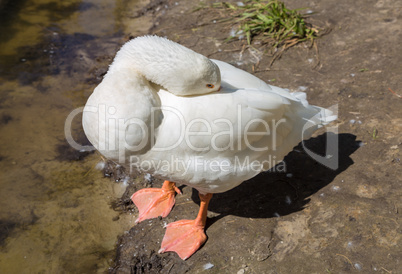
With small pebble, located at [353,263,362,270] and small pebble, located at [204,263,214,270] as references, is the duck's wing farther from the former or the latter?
small pebble, located at [353,263,362,270]

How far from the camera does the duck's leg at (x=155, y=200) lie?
425 centimetres

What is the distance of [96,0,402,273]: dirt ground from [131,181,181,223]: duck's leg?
9 cm

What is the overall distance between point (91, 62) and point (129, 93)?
3.96 metres

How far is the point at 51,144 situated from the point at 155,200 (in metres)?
1.78

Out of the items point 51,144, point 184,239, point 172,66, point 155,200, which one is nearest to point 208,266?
point 184,239

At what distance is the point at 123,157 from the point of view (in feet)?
10.2

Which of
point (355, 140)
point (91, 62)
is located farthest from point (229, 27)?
point (355, 140)

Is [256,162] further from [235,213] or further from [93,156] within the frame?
[93,156]

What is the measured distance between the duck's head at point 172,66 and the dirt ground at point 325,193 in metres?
1.56

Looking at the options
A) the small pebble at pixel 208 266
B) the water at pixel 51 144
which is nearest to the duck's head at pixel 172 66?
the small pebble at pixel 208 266

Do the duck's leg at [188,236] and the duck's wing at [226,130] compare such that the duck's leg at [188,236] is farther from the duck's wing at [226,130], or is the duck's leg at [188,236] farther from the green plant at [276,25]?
the green plant at [276,25]

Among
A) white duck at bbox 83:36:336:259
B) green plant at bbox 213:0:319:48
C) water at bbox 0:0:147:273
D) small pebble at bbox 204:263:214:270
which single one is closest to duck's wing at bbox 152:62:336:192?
white duck at bbox 83:36:336:259

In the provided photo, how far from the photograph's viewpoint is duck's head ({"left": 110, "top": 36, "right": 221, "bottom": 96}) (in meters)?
3.04

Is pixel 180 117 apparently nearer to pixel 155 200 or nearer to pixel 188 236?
pixel 188 236
